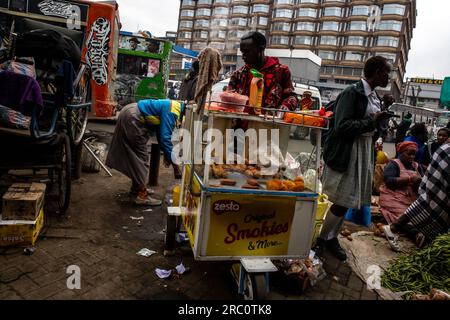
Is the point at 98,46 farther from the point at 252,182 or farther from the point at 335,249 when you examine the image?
the point at 335,249

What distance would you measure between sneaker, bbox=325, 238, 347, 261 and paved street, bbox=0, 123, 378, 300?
88mm

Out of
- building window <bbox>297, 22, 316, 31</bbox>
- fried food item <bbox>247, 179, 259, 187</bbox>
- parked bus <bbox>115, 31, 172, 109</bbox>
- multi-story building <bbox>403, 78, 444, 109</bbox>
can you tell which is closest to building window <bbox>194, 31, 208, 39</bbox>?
building window <bbox>297, 22, 316, 31</bbox>

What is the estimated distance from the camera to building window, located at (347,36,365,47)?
60431mm

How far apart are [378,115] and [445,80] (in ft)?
40.6

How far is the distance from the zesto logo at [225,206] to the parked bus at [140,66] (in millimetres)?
11311

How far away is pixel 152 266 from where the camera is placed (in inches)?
122

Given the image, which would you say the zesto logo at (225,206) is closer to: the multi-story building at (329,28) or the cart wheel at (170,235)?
the cart wheel at (170,235)

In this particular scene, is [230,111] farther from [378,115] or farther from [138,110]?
[138,110]

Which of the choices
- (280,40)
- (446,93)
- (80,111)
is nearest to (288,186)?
(80,111)

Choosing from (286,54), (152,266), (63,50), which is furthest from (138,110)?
(286,54)

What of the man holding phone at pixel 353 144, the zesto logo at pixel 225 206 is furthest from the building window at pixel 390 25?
the zesto logo at pixel 225 206

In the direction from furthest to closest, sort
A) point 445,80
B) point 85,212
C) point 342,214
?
point 445,80 → point 85,212 → point 342,214

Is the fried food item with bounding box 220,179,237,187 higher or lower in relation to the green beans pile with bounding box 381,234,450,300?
higher

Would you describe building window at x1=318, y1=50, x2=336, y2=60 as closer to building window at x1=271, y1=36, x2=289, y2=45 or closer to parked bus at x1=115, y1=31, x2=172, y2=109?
building window at x1=271, y1=36, x2=289, y2=45
